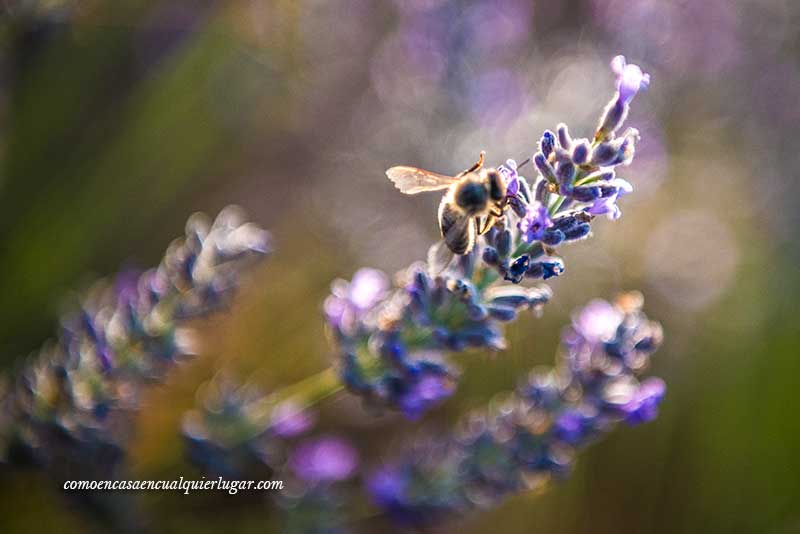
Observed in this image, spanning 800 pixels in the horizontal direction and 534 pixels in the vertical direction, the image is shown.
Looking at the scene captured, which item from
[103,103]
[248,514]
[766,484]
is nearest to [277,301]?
[248,514]

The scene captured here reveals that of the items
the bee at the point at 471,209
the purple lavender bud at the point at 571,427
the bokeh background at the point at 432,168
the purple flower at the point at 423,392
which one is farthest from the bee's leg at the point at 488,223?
the bokeh background at the point at 432,168

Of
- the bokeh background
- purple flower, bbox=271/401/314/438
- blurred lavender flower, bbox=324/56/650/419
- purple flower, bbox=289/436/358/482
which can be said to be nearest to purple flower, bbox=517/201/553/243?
blurred lavender flower, bbox=324/56/650/419

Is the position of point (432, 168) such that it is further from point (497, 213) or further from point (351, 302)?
point (497, 213)

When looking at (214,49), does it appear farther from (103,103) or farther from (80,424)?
(80,424)

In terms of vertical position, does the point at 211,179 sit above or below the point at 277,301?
above

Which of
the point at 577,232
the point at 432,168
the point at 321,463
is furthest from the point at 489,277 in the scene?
the point at 432,168

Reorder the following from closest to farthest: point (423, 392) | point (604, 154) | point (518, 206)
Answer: point (604, 154)
point (518, 206)
point (423, 392)

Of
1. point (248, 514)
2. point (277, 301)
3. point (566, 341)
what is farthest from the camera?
point (277, 301)
